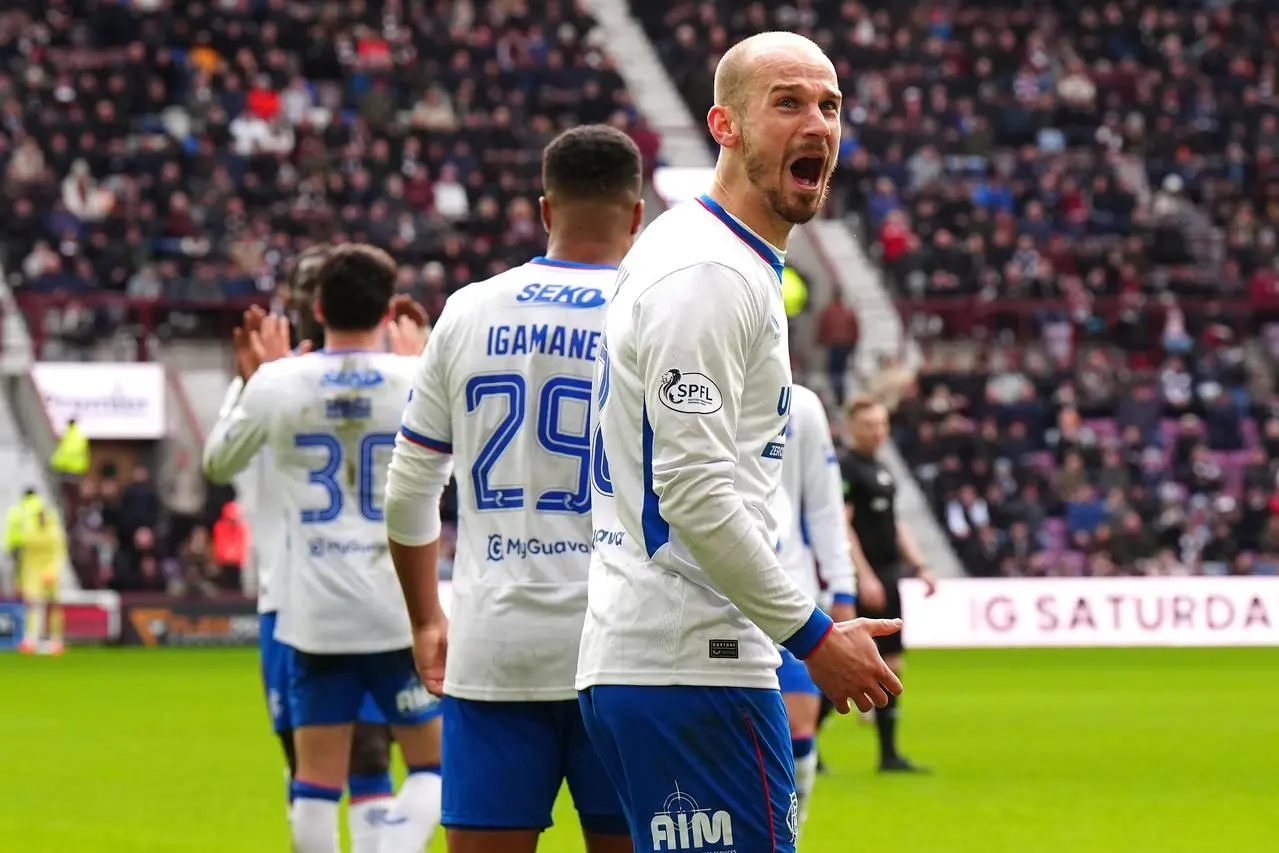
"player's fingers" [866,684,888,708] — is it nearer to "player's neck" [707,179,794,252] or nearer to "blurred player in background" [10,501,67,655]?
"player's neck" [707,179,794,252]

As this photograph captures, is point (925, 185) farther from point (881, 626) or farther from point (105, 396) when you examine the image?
point (881, 626)

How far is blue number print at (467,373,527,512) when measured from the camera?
5793 mm

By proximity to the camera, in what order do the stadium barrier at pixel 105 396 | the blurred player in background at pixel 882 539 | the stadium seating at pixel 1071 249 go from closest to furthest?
1. the blurred player in background at pixel 882 539
2. the stadium barrier at pixel 105 396
3. the stadium seating at pixel 1071 249

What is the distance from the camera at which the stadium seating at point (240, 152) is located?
3117cm

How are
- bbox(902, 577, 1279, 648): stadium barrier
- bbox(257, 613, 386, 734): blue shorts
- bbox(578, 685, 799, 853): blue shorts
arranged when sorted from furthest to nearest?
bbox(902, 577, 1279, 648): stadium barrier < bbox(257, 613, 386, 734): blue shorts < bbox(578, 685, 799, 853): blue shorts

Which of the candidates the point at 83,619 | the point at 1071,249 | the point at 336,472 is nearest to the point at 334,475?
the point at 336,472

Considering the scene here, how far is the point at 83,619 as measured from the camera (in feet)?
92.8

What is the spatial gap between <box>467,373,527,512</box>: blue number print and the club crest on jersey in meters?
1.55

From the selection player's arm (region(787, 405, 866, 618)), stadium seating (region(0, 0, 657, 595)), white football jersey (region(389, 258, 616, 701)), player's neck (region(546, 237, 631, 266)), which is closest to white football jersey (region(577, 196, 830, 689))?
white football jersey (region(389, 258, 616, 701))

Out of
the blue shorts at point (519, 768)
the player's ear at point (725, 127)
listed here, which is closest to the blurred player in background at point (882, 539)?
the blue shorts at point (519, 768)

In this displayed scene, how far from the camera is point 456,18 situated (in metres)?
37.9

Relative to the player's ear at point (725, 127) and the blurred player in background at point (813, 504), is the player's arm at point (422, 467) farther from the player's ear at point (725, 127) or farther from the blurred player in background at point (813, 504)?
the blurred player in background at point (813, 504)

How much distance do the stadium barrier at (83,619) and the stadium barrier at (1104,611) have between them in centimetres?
991

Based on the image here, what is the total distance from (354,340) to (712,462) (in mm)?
3387
